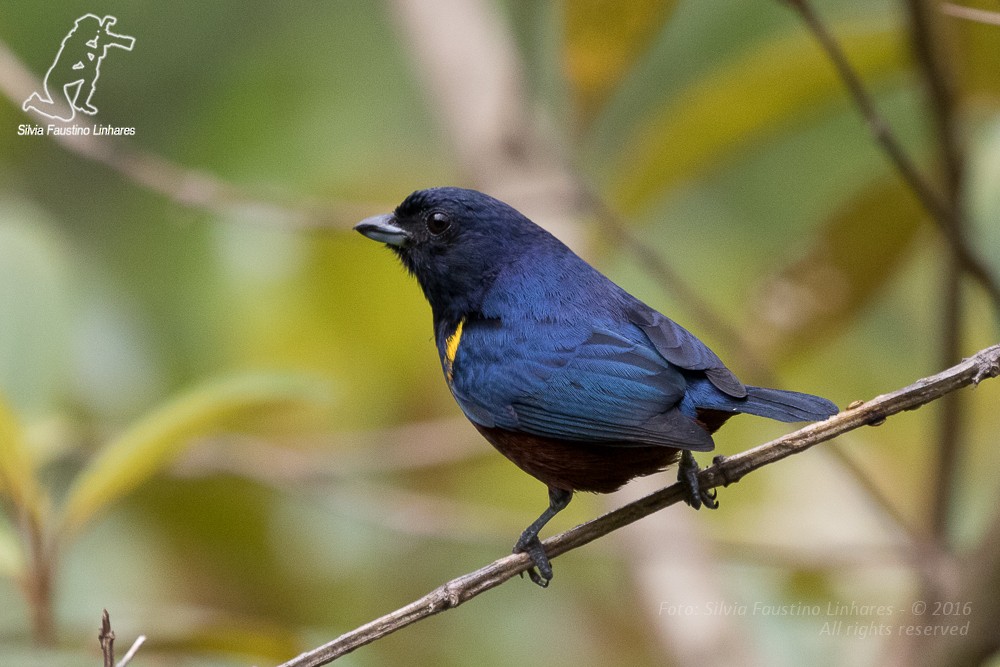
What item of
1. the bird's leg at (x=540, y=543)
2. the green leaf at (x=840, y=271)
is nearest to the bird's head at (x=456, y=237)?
the bird's leg at (x=540, y=543)

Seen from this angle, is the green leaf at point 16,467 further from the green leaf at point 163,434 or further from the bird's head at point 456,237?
the bird's head at point 456,237

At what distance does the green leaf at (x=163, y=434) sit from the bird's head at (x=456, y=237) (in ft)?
2.20

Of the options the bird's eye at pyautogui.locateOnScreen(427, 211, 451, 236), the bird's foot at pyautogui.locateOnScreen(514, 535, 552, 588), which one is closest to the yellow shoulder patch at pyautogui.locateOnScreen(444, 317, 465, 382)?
the bird's eye at pyautogui.locateOnScreen(427, 211, 451, 236)

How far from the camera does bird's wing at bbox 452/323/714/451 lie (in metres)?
2.98

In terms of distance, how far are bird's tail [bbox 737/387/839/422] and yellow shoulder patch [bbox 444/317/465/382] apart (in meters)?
0.91

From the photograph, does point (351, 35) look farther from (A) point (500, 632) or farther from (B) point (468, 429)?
(A) point (500, 632)

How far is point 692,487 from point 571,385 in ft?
1.45

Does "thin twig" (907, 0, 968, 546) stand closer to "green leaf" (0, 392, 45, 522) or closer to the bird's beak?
the bird's beak

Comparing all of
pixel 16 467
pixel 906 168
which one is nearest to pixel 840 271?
pixel 906 168

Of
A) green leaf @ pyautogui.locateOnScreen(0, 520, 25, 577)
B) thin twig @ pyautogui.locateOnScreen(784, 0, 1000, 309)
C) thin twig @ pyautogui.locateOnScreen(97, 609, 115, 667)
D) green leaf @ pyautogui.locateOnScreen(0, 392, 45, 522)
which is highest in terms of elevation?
thin twig @ pyautogui.locateOnScreen(784, 0, 1000, 309)

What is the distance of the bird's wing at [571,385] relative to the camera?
298cm

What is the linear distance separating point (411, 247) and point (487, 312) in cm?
37

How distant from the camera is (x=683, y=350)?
3133mm

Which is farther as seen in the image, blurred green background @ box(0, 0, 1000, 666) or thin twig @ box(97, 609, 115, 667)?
blurred green background @ box(0, 0, 1000, 666)
